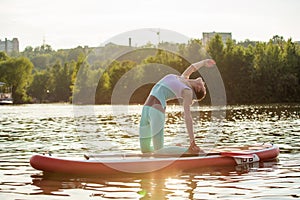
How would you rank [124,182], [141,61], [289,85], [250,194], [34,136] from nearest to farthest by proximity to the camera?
[250,194], [124,182], [34,136], [289,85], [141,61]

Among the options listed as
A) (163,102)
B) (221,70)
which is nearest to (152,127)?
(163,102)

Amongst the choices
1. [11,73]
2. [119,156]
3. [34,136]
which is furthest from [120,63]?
[119,156]

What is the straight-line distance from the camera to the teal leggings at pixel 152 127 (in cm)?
1107

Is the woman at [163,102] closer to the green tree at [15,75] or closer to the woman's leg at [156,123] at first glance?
the woman's leg at [156,123]

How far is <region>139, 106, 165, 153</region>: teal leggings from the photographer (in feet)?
36.3

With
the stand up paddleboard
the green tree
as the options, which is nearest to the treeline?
the green tree

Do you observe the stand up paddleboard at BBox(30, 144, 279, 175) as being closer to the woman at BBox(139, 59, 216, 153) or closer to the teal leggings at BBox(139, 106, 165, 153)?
the teal leggings at BBox(139, 106, 165, 153)

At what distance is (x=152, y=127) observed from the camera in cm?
1106

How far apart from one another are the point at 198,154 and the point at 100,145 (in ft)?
21.3

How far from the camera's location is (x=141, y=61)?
282ft

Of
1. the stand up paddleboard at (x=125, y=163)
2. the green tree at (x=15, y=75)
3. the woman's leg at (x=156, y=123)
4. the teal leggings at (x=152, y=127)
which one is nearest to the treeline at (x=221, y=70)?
the green tree at (x=15, y=75)

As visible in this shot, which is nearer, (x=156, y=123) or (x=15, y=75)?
(x=156, y=123)

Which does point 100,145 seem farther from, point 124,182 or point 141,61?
point 141,61

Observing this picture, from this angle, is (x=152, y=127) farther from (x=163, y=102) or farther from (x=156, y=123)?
(x=163, y=102)
